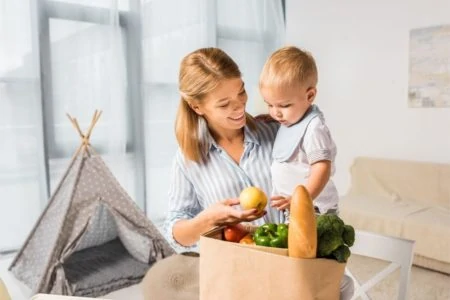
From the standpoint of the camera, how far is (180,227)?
1290 millimetres

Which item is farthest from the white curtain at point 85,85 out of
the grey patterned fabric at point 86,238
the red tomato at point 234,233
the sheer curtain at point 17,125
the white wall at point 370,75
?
the red tomato at point 234,233

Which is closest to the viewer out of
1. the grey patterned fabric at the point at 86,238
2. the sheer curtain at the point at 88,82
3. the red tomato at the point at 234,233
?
the red tomato at the point at 234,233

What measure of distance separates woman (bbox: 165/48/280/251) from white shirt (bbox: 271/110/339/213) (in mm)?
89

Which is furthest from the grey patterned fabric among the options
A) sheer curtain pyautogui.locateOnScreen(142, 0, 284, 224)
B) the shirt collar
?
the shirt collar

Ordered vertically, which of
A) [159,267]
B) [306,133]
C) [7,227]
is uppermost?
[306,133]

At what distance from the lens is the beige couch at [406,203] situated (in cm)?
312

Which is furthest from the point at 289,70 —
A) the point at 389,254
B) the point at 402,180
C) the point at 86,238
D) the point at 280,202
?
the point at 402,180

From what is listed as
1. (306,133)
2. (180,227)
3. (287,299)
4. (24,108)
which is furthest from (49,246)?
(287,299)

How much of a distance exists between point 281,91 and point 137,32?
2923 millimetres

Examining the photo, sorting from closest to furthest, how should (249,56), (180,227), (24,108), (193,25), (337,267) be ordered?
(337,267), (180,227), (24,108), (193,25), (249,56)

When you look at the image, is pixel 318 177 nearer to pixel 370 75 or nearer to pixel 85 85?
pixel 85 85

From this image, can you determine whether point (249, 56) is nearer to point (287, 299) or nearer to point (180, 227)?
point (180, 227)

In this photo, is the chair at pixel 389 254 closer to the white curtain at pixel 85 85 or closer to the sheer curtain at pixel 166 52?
the white curtain at pixel 85 85

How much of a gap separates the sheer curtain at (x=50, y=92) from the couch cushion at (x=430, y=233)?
2298 millimetres
